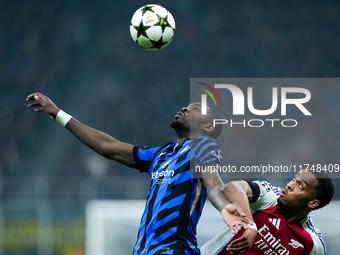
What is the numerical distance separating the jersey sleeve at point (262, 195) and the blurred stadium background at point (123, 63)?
1007 cm

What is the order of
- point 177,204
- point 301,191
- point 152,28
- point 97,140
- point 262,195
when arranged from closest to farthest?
point 177,204
point 262,195
point 301,191
point 97,140
point 152,28

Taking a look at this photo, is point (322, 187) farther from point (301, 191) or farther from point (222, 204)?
point (222, 204)

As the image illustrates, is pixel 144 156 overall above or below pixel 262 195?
above

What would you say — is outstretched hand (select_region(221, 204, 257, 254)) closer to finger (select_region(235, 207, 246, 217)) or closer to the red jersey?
finger (select_region(235, 207, 246, 217))

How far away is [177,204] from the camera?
456cm

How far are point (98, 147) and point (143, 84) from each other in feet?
44.4

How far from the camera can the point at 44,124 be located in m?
17.5

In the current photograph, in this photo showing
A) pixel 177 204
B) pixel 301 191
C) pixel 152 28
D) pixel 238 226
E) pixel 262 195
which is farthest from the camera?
pixel 152 28

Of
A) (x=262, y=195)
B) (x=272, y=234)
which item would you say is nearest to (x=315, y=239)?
(x=272, y=234)

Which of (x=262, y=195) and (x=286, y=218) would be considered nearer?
(x=262, y=195)

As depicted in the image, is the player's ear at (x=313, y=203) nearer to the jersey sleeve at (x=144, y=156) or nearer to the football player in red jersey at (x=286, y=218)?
the football player in red jersey at (x=286, y=218)

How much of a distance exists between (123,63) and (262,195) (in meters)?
14.9

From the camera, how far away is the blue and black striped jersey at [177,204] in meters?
4.52

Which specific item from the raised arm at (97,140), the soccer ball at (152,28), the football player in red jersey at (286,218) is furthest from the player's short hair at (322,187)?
the soccer ball at (152,28)
